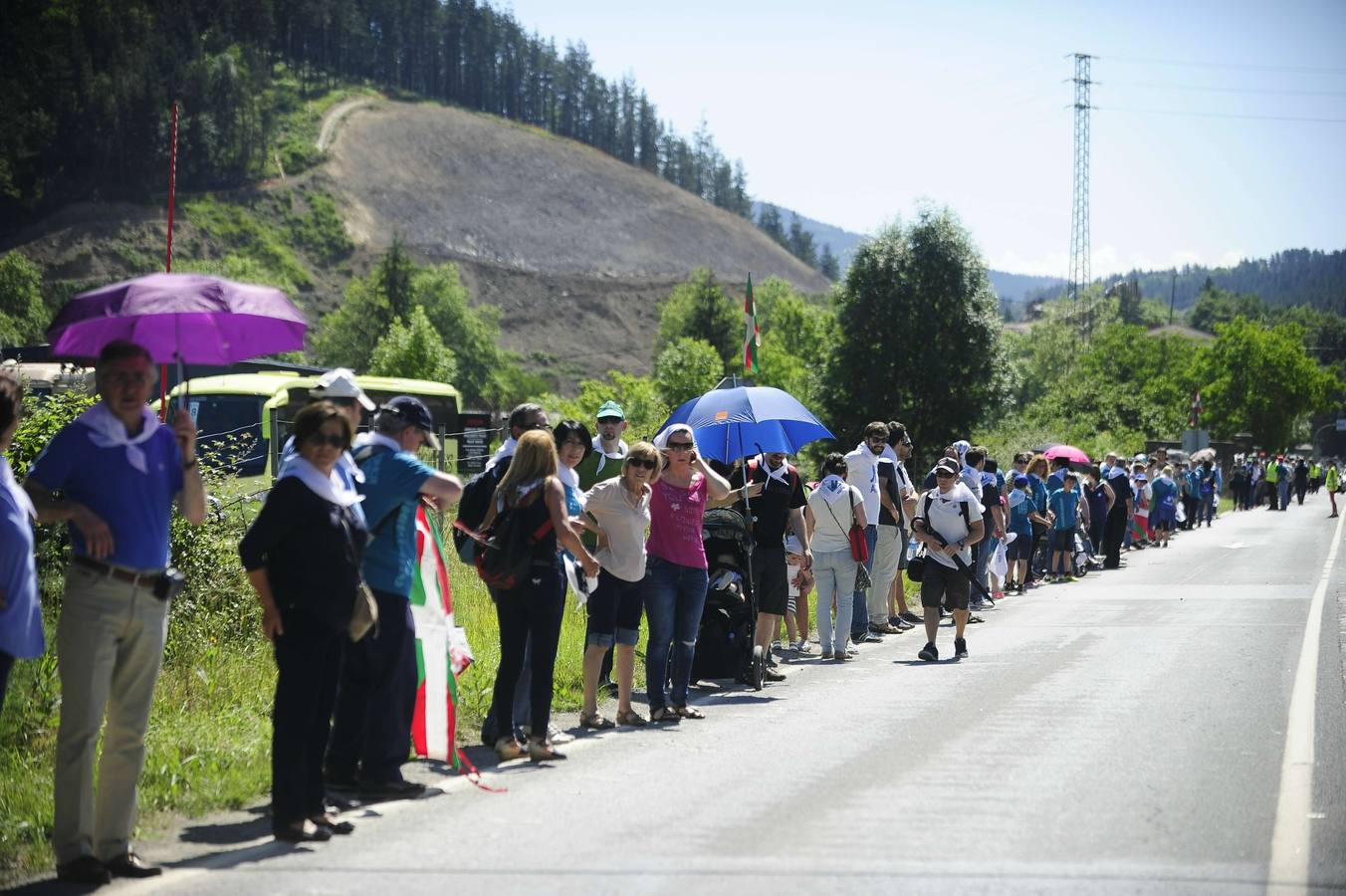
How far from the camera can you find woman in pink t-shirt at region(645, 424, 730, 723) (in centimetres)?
1040

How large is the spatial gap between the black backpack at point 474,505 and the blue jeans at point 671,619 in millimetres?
1715

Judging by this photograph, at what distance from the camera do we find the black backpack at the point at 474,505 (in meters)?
8.90

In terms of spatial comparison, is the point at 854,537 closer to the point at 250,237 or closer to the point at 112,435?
the point at 112,435

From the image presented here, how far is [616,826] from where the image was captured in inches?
271

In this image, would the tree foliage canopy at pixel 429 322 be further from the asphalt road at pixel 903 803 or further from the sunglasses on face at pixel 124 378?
the sunglasses on face at pixel 124 378

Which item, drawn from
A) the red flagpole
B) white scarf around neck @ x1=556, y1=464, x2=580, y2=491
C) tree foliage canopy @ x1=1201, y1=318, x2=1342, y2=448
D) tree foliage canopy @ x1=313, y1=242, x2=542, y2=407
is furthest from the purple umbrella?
tree foliage canopy @ x1=1201, y1=318, x2=1342, y2=448

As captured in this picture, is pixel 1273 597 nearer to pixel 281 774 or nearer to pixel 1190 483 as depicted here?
pixel 281 774

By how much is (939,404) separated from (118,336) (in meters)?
57.5

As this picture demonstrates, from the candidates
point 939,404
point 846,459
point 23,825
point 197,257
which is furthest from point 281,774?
point 197,257

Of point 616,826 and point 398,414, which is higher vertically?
point 398,414

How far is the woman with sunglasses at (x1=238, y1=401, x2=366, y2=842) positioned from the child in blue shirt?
1940 cm

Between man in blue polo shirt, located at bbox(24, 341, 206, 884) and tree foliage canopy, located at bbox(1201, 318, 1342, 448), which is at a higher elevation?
tree foliage canopy, located at bbox(1201, 318, 1342, 448)

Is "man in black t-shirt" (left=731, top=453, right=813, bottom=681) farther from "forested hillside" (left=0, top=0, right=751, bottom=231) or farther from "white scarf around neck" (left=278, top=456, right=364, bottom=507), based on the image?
"forested hillside" (left=0, top=0, right=751, bottom=231)

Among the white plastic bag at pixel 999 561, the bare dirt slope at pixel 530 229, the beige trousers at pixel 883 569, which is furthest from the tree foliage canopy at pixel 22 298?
the beige trousers at pixel 883 569
